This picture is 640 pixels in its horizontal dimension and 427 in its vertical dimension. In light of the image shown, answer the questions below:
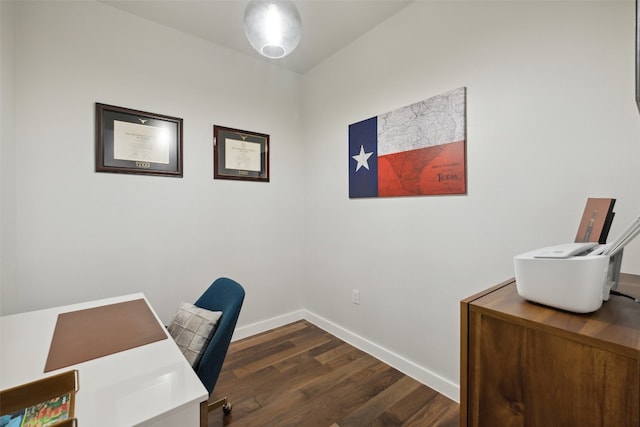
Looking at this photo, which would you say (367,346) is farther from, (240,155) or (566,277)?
(240,155)

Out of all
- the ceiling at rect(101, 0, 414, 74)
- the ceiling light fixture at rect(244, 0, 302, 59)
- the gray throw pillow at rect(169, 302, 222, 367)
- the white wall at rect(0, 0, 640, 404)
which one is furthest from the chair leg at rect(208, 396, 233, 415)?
the ceiling at rect(101, 0, 414, 74)

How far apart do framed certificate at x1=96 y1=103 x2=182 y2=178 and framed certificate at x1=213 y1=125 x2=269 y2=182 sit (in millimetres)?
311

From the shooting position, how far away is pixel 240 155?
2.50 meters

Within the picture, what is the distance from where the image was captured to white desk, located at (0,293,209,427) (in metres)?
0.71

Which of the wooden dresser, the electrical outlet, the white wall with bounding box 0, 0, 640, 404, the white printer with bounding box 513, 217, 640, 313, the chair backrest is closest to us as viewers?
the wooden dresser

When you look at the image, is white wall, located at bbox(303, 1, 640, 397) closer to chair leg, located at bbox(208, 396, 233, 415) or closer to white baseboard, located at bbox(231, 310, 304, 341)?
white baseboard, located at bbox(231, 310, 304, 341)

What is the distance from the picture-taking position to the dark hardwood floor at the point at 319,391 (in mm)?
1558

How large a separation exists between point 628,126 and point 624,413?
3.79 ft

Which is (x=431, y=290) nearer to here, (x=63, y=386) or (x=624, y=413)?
(x=624, y=413)

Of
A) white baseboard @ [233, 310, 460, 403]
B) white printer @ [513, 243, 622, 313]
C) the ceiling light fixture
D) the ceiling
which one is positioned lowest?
white baseboard @ [233, 310, 460, 403]

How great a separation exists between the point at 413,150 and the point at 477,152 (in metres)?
0.41

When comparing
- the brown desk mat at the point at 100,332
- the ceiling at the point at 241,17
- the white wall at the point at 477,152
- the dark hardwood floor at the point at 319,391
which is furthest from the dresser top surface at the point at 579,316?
the ceiling at the point at 241,17

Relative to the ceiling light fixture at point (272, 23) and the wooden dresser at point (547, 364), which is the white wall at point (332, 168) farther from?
the ceiling light fixture at point (272, 23)

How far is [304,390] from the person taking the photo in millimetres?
1793
